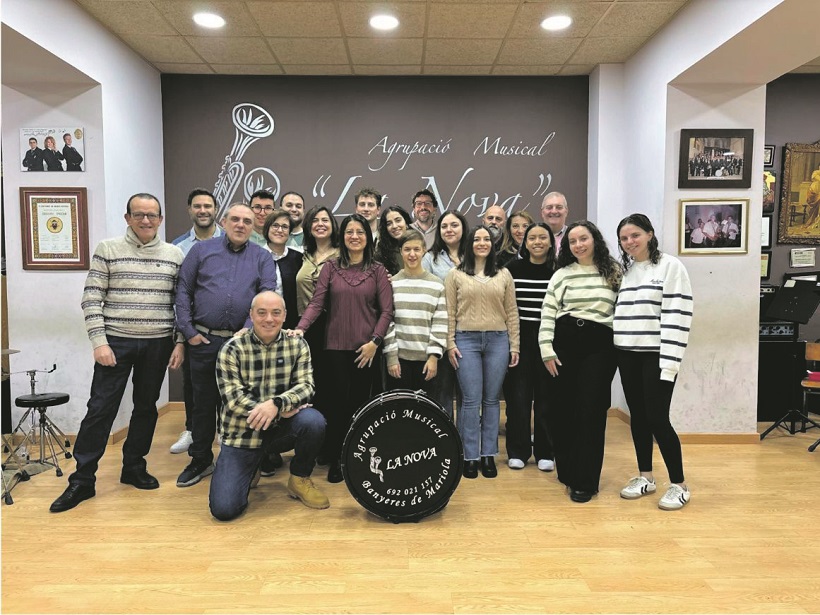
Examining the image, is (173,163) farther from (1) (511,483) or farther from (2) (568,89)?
(1) (511,483)

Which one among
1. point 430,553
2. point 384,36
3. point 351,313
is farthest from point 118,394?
point 384,36

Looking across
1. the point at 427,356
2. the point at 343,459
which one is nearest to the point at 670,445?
the point at 427,356

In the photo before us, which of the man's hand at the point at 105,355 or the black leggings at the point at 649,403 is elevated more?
the man's hand at the point at 105,355

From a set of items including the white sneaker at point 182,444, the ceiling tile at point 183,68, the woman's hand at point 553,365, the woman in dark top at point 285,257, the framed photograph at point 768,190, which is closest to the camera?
the woman's hand at point 553,365

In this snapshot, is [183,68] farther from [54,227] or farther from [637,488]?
[637,488]

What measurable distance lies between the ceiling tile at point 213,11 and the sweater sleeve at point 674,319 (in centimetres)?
341

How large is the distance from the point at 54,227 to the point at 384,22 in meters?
2.97

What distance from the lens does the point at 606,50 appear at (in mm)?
5000

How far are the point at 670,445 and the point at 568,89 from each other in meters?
3.76

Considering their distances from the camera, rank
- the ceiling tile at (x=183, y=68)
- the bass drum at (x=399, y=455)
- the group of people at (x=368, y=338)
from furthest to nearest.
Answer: the ceiling tile at (x=183, y=68)
the group of people at (x=368, y=338)
the bass drum at (x=399, y=455)

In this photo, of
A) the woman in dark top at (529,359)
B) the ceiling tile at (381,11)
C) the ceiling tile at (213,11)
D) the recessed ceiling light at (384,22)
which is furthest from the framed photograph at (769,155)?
the ceiling tile at (213,11)

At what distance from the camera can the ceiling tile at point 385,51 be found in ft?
15.7

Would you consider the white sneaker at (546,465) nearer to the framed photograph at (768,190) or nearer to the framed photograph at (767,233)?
the framed photograph at (767,233)

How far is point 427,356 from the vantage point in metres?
3.63
